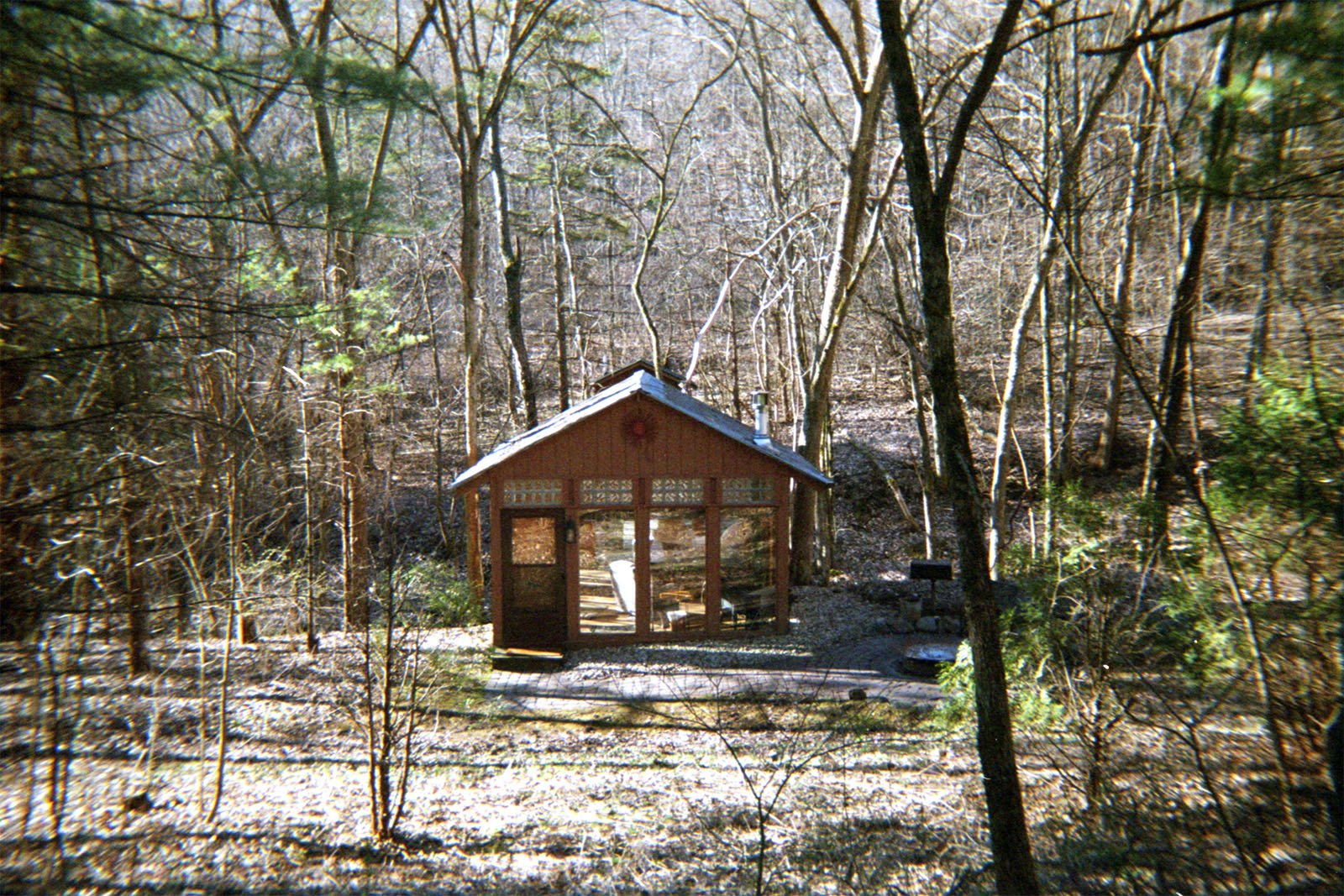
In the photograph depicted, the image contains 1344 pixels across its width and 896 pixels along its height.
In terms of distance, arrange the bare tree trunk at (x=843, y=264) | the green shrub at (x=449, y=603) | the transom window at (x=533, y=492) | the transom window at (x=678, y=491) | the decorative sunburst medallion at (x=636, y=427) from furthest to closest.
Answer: the green shrub at (x=449, y=603) → the bare tree trunk at (x=843, y=264) → the transom window at (x=678, y=491) → the decorative sunburst medallion at (x=636, y=427) → the transom window at (x=533, y=492)

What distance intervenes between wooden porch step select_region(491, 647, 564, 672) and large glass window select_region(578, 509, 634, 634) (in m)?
0.79

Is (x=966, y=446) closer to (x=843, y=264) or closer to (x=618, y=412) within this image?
(x=618, y=412)

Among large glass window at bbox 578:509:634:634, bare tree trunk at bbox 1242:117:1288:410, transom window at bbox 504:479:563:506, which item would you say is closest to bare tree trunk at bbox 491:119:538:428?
transom window at bbox 504:479:563:506

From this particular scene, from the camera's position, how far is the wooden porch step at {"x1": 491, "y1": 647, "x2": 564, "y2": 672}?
12.1 meters

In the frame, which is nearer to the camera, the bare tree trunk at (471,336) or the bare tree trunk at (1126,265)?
the bare tree trunk at (1126,265)

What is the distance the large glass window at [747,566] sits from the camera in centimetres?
1317

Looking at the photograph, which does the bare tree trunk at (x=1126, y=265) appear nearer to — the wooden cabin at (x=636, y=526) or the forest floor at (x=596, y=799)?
the forest floor at (x=596, y=799)

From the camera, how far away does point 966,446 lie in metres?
5.12

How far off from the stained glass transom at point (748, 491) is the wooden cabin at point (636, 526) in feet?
0.05

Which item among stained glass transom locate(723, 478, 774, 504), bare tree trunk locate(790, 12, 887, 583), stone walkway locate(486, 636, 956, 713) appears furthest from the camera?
bare tree trunk locate(790, 12, 887, 583)

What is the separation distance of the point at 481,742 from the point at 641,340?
71.3ft

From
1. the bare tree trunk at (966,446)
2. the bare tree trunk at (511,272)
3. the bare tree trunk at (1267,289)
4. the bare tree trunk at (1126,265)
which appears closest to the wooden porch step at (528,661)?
the bare tree trunk at (511,272)

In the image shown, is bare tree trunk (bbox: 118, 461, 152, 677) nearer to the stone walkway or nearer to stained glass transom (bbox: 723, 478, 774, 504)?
the stone walkway

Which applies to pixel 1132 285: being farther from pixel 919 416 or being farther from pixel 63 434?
pixel 63 434
